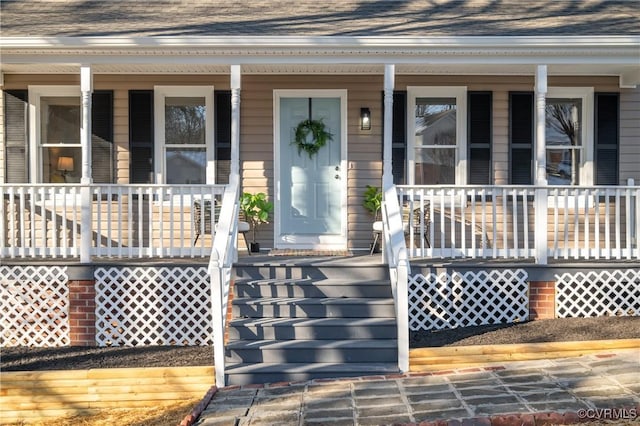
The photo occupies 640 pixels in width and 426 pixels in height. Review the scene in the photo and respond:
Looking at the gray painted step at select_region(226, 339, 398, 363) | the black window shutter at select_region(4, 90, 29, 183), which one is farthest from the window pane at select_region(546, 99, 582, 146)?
the black window shutter at select_region(4, 90, 29, 183)

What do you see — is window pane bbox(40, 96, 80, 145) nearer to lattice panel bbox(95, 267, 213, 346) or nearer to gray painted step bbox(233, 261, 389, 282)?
lattice panel bbox(95, 267, 213, 346)

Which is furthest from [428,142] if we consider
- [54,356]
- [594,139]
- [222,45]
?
[54,356]

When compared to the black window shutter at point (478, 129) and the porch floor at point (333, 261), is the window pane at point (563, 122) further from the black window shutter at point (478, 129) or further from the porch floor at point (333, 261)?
the porch floor at point (333, 261)

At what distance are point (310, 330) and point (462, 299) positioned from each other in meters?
2.00

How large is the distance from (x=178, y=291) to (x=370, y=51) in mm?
3526

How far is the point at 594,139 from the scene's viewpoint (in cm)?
863

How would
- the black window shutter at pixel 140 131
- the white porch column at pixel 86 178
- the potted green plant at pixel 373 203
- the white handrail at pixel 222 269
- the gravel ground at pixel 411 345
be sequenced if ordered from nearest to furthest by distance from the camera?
the white handrail at pixel 222 269 < the gravel ground at pixel 411 345 < the white porch column at pixel 86 178 < the potted green plant at pixel 373 203 < the black window shutter at pixel 140 131

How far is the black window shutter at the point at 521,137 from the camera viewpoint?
8672 mm

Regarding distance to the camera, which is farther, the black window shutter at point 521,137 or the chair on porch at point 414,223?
the black window shutter at point 521,137

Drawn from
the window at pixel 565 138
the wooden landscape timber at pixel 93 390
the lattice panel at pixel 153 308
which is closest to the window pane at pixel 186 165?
the lattice panel at pixel 153 308

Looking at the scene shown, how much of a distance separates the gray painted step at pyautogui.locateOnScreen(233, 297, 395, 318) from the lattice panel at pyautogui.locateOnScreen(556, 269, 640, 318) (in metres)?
2.17

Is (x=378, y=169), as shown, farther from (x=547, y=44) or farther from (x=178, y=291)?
(x=178, y=291)

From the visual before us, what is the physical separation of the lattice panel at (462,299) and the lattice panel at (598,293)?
436 millimetres

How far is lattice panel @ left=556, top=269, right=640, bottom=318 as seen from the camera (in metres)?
7.06
